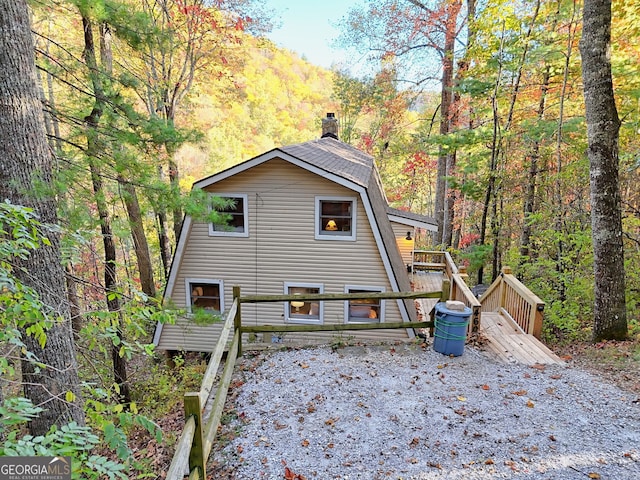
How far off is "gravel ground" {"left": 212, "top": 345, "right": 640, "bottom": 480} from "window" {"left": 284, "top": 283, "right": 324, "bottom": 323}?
349 centimetres

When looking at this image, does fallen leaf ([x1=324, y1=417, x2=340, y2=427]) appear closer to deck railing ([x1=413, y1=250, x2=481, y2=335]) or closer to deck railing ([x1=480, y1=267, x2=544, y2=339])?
deck railing ([x1=413, y1=250, x2=481, y2=335])

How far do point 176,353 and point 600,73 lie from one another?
38.4 ft

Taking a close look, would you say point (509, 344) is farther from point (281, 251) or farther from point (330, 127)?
point (330, 127)

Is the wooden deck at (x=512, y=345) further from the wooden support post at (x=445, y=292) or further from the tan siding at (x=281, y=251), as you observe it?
the tan siding at (x=281, y=251)

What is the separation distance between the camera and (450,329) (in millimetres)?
5930

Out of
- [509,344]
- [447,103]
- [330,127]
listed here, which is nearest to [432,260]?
[447,103]

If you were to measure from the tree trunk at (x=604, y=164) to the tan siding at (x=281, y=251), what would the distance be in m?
4.28

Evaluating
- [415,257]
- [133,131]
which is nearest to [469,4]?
[415,257]

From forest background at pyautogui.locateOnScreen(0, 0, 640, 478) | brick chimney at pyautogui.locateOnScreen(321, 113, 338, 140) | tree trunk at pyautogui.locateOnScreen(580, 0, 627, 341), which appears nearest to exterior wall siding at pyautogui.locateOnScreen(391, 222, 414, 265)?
forest background at pyautogui.locateOnScreen(0, 0, 640, 478)

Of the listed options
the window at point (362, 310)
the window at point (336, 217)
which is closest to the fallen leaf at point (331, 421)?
the window at point (362, 310)

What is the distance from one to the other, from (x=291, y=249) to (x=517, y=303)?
17.6ft

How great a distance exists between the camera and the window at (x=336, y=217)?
893 cm

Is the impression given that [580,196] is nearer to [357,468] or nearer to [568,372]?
[568,372]

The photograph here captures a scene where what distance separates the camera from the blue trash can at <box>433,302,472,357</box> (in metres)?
5.81
